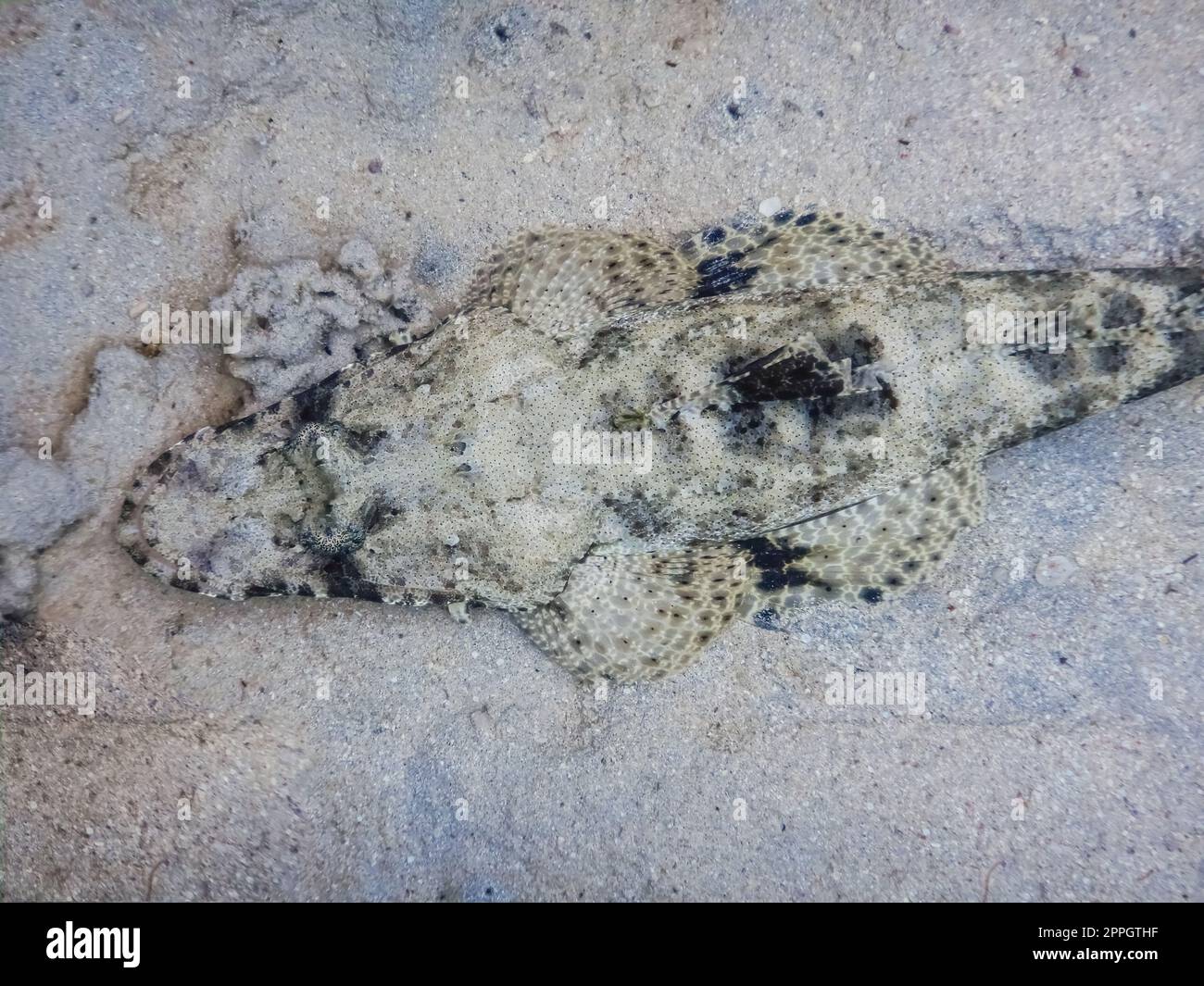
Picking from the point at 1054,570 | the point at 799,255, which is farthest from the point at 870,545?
the point at 799,255

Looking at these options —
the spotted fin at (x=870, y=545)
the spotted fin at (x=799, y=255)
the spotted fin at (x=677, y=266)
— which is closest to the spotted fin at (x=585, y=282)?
the spotted fin at (x=677, y=266)

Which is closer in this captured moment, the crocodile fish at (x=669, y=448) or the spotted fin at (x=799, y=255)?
the crocodile fish at (x=669, y=448)

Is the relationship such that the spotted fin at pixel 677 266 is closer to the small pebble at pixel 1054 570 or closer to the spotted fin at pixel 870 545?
the spotted fin at pixel 870 545

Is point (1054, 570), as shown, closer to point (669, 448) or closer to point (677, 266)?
point (669, 448)

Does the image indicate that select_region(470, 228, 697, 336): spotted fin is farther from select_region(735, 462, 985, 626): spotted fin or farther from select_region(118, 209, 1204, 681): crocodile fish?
select_region(735, 462, 985, 626): spotted fin
